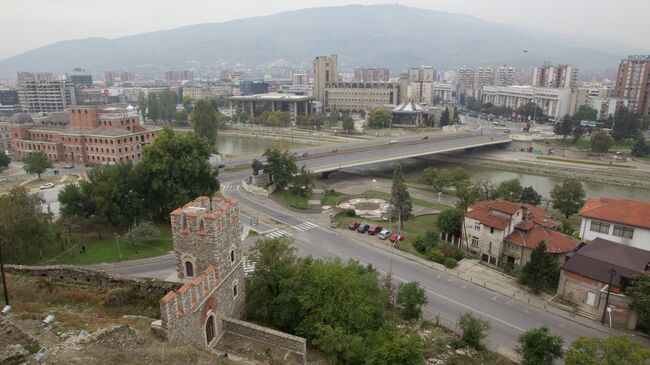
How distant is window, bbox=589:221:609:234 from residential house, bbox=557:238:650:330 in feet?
18.8

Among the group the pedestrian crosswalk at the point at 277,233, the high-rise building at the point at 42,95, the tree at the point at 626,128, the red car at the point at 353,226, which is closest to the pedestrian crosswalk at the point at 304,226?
the pedestrian crosswalk at the point at 277,233

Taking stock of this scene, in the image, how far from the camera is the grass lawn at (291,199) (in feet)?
159

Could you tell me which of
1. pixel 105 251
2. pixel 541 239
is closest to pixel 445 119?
pixel 541 239

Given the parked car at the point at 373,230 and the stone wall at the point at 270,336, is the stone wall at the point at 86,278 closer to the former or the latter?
the stone wall at the point at 270,336

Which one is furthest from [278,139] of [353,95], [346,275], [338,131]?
[346,275]

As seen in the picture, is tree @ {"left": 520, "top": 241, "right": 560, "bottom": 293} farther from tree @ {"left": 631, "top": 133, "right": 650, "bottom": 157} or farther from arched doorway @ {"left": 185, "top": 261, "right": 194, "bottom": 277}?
tree @ {"left": 631, "top": 133, "right": 650, "bottom": 157}

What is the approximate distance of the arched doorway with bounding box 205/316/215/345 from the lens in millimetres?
18281

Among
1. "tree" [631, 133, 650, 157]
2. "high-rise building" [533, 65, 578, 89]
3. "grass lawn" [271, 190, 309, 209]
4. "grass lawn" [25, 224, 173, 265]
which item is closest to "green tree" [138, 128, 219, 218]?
"grass lawn" [25, 224, 173, 265]

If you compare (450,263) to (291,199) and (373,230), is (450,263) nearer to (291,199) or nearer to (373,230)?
(373,230)

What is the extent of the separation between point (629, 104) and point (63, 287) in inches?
6067

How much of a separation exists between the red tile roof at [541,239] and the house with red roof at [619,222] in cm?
256

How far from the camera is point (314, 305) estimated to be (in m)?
20.9

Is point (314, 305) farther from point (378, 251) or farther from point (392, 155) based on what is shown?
point (392, 155)

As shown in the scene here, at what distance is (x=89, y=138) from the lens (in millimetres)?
68625
